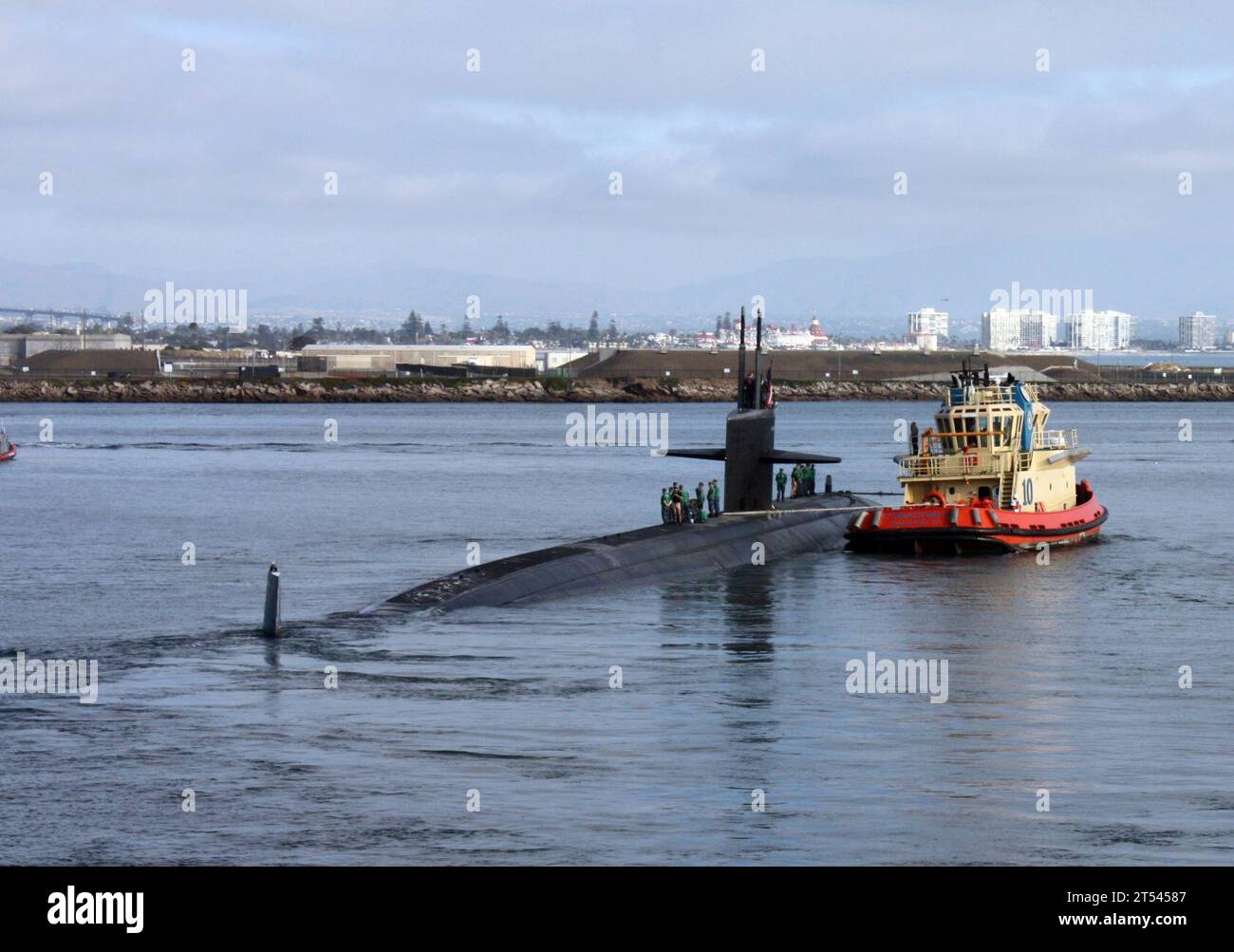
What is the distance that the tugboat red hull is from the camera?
133 feet

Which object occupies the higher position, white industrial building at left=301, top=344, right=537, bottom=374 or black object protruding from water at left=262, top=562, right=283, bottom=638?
white industrial building at left=301, top=344, right=537, bottom=374

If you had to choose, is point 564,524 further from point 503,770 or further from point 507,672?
point 503,770

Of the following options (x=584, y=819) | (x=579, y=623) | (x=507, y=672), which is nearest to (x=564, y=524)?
(x=579, y=623)

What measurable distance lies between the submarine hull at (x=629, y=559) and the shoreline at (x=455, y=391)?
118 meters

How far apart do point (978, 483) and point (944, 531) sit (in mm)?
2421

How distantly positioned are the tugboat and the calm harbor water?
1.02 meters

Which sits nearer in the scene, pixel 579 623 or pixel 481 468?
→ pixel 579 623

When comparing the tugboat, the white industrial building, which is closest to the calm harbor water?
the tugboat

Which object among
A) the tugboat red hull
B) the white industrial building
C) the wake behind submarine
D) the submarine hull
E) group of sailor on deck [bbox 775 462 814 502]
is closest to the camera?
the submarine hull

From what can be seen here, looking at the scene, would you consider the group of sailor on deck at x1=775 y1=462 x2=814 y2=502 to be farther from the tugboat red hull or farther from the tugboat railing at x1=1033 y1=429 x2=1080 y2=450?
the tugboat railing at x1=1033 y1=429 x2=1080 y2=450

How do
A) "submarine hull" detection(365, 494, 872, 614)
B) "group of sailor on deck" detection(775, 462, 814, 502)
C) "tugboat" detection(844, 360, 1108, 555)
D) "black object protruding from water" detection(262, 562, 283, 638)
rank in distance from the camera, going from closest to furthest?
"black object protruding from water" detection(262, 562, 283, 638) < "submarine hull" detection(365, 494, 872, 614) < "tugboat" detection(844, 360, 1108, 555) < "group of sailor on deck" detection(775, 462, 814, 502)

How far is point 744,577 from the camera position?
34938 mm
